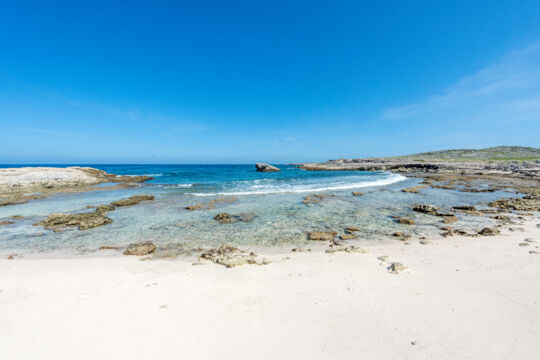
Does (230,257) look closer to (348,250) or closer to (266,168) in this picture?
(348,250)

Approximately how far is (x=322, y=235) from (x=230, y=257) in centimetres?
421

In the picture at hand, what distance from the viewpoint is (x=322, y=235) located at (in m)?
8.94

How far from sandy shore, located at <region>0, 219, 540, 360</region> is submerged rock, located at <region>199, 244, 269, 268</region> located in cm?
40

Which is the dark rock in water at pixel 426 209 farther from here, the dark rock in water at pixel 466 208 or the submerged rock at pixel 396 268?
the submerged rock at pixel 396 268

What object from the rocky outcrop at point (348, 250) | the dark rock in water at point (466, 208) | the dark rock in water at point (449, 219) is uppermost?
the dark rock in water at point (466, 208)

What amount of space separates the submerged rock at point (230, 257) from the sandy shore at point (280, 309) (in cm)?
40

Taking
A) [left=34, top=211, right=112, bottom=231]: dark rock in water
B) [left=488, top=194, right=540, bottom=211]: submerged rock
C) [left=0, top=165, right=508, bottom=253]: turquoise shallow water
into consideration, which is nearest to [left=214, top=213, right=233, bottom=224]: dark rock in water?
[left=0, top=165, right=508, bottom=253]: turquoise shallow water

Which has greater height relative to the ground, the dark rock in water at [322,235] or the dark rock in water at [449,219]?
the dark rock in water at [449,219]

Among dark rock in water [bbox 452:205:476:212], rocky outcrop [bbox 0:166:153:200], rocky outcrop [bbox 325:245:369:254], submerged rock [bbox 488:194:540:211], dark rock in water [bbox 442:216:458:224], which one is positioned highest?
rocky outcrop [bbox 0:166:153:200]

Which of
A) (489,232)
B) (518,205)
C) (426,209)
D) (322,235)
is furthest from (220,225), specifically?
(518,205)

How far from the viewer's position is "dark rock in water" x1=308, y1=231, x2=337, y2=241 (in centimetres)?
870

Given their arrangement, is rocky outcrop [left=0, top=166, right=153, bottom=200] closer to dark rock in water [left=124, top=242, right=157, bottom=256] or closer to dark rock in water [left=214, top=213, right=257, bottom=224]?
dark rock in water [left=214, top=213, right=257, bottom=224]

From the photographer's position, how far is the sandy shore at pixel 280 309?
3.09m

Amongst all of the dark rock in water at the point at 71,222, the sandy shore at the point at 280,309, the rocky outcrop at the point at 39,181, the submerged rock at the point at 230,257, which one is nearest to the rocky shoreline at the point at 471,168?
the sandy shore at the point at 280,309
